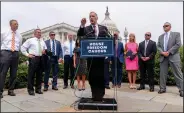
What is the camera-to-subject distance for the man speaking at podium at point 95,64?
462 cm

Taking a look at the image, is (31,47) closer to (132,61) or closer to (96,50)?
(96,50)

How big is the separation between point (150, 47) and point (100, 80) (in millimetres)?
2872

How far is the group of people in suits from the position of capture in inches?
185

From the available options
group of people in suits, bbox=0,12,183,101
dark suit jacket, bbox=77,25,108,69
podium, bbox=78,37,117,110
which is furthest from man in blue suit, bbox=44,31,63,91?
podium, bbox=78,37,117,110

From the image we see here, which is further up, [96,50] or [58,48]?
[58,48]

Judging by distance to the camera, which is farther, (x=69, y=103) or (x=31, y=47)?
(x=31, y=47)

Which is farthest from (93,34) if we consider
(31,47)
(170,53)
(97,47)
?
(170,53)

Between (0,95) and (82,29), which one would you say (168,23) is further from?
(0,95)

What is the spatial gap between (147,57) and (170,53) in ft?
2.69

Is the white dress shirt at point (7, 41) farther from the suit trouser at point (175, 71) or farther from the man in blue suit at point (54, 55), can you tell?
the suit trouser at point (175, 71)

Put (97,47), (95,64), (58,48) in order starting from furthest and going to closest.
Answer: (58,48), (95,64), (97,47)

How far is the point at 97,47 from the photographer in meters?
4.43

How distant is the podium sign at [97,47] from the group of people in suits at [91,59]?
0.16 metres

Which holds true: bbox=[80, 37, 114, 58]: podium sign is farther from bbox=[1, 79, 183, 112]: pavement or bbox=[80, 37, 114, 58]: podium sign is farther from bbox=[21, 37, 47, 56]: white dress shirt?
bbox=[21, 37, 47, 56]: white dress shirt
